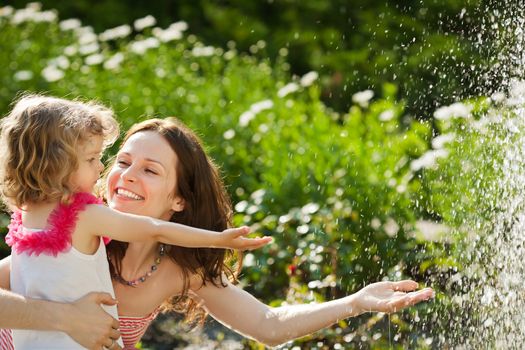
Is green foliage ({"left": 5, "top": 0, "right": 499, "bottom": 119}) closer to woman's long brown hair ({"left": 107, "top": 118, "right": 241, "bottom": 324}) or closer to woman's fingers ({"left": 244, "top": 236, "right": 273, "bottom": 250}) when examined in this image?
woman's long brown hair ({"left": 107, "top": 118, "right": 241, "bottom": 324})

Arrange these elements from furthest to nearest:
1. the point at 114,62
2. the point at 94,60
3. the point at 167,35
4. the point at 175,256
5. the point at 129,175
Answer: the point at 167,35
the point at 94,60
the point at 114,62
the point at 175,256
the point at 129,175

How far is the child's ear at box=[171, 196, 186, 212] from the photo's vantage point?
9.07ft

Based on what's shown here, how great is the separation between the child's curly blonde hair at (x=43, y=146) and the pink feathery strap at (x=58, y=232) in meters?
0.03

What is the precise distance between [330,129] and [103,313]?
2599 millimetres

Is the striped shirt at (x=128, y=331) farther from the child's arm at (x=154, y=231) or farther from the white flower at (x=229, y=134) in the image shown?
the white flower at (x=229, y=134)

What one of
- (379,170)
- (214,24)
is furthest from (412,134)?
(214,24)

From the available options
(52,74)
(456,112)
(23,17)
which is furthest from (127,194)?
(23,17)

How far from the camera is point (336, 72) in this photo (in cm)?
753

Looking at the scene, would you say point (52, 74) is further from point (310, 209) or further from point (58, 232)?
point (58, 232)

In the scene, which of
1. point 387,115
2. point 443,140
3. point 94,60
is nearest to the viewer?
point 443,140

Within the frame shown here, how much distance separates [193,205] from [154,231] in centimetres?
45

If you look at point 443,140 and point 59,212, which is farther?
point 443,140

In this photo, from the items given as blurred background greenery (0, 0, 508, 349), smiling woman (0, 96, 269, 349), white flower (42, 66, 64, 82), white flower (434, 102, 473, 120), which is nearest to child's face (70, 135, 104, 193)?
smiling woman (0, 96, 269, 349)

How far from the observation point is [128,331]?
273 cm
